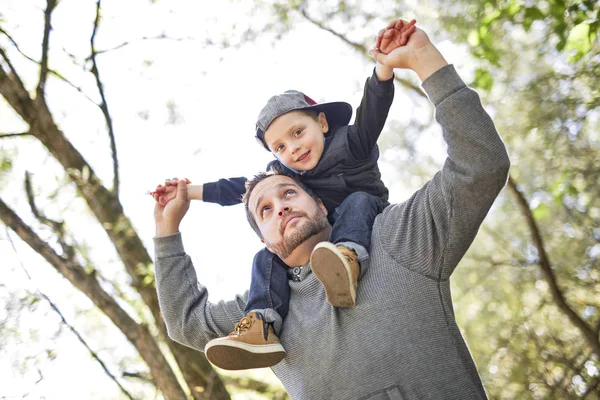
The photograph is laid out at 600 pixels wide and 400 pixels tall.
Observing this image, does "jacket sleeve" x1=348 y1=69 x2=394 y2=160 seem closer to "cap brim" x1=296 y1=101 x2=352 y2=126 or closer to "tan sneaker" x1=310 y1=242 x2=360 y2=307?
"cap brim" x1=296 y1=101 x2=352 y2=126

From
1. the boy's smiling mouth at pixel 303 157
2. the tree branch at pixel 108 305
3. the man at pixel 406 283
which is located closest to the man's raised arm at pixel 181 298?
the man at pixel 406 283

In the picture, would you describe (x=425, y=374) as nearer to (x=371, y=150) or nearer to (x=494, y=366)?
(x=371, y=150)

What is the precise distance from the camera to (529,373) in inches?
241

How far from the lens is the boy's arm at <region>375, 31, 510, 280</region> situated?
7.18ft

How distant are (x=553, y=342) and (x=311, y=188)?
4.54 metres

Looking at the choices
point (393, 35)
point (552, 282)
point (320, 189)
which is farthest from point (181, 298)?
point (552, 282)

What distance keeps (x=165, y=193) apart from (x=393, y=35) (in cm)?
127

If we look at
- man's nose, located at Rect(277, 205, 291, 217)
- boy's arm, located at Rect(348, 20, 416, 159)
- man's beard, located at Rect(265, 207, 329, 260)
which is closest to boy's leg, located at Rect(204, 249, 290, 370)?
man's beard, located at Rect(265, 207, 329, 260)

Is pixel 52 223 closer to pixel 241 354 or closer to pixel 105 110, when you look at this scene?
pixel 105 110

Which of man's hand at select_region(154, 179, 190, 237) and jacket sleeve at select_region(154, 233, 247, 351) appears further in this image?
man's hand at select_region(154, 179, 190, 237)

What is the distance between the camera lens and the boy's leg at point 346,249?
2.26m

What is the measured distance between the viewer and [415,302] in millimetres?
2348

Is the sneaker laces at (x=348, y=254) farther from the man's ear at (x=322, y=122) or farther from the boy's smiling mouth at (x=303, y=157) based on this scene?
the man's ear at (x=322, y=122)

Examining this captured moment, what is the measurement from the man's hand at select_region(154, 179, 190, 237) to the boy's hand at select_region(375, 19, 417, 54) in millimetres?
1135
